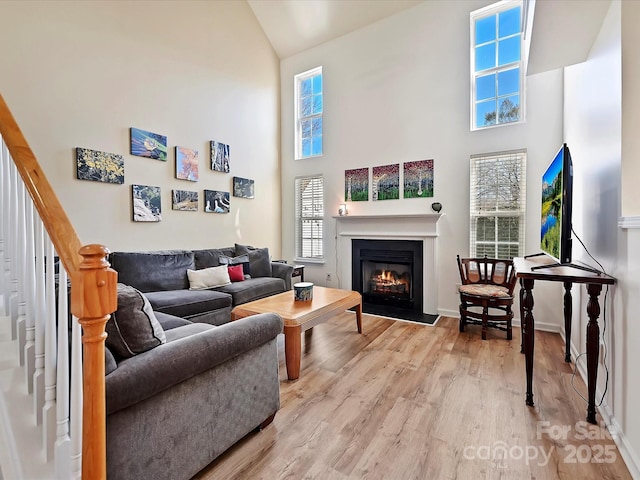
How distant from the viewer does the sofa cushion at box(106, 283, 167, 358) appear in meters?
1.21

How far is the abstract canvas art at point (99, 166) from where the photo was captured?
3.14 metres

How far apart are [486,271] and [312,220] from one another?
9.31 feet

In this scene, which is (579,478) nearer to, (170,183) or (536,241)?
(536,241)

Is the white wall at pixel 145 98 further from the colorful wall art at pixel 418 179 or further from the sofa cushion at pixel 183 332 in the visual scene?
the colorful wall art at pixel 418 179

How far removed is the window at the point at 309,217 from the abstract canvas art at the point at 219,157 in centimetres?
132

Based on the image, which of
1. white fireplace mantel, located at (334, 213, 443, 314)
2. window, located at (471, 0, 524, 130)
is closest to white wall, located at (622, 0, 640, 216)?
window, located at (471, 0, 524, 130)

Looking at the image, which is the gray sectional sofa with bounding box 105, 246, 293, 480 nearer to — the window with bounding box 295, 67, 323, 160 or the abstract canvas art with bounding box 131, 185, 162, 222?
the abstract canvas art with bounding box 131, 185, 162, 222

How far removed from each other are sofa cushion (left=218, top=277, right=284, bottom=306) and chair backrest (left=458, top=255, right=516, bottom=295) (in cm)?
229

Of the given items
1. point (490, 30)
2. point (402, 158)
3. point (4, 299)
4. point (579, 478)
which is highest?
Answer: point (490, 30)

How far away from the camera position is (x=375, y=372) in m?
2.41

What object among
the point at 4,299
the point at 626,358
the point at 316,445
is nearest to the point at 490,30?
the point at 626,358

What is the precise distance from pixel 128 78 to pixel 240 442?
396 cm

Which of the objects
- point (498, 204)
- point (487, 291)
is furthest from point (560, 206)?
point (498, 204)

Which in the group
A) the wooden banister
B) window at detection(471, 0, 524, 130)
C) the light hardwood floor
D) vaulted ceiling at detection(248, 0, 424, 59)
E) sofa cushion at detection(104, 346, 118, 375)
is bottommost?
the light hardwood floor
